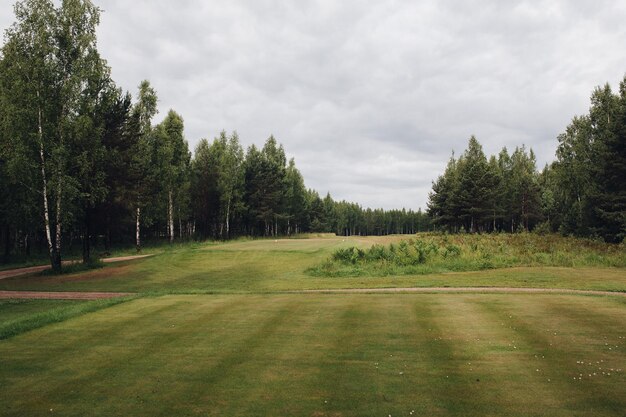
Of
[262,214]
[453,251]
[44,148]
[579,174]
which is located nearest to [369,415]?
[453,251]

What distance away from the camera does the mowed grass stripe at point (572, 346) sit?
746 cm

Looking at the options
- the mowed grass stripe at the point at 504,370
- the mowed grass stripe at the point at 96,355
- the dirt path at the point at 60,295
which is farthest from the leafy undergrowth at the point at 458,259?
the mowed grass stripe at the point at 96,355

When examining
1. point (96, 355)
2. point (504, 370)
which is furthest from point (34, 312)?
point (504, 370)

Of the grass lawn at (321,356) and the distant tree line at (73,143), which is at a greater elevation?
the distant tree line at (73,143)

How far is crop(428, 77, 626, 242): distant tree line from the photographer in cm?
4778

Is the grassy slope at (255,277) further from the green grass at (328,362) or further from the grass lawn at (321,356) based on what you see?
the green grass at (328,362)

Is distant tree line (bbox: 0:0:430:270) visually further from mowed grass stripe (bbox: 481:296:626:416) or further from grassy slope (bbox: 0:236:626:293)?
mowed grass stripe (bbox: 481:296:626:416)

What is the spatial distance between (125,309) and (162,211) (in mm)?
54331

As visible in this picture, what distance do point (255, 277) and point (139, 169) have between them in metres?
27.3

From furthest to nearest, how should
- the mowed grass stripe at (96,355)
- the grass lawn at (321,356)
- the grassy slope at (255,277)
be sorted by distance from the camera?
1. the grassy slope at (255,277)
2. the mowed grass stripe at (96,355)
3. the grass lawn at (321,356)

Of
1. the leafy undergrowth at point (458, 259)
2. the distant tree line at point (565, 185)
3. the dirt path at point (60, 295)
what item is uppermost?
the distant tree line at point (565, 185)

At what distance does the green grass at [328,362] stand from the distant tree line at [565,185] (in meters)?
39.3

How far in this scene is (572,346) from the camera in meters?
10.3

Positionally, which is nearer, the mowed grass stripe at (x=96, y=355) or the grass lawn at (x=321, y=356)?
the grass lawn at (x=321, y=356)
